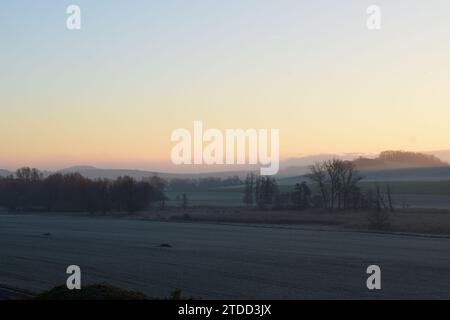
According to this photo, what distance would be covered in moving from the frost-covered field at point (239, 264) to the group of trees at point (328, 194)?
53.3 m

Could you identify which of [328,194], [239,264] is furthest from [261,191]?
[239,264]

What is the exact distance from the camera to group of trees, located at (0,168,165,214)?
110188 mm

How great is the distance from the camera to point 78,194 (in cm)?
12006

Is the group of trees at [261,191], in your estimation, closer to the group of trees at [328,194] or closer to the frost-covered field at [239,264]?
the group of trees at [328,194]

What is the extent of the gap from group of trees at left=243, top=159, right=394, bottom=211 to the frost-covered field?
175 ft

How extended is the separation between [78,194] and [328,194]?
138 feet

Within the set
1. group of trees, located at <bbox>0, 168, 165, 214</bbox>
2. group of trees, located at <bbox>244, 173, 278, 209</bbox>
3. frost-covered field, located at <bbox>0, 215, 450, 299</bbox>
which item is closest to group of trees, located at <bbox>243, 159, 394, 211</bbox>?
group of trees, located at <bbox>244, 173, 278, 209</bbox>

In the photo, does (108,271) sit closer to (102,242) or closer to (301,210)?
(102,242)

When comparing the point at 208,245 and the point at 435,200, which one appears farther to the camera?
the point at 435,200

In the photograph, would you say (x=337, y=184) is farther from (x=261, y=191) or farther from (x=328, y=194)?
(x=261, y=191)

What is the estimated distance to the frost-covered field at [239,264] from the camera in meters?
23.5
